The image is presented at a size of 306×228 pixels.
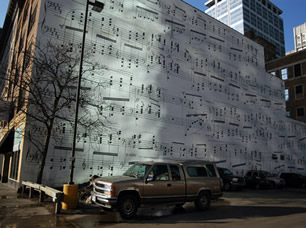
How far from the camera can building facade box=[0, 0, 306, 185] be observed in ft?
53.5

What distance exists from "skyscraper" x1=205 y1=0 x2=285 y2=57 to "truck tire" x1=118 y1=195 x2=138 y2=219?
394 feet

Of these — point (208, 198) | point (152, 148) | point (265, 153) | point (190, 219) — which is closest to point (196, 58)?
point (152, 148)

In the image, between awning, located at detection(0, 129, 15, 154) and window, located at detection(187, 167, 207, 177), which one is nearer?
window, located at detection(187, 167, 207, 177)

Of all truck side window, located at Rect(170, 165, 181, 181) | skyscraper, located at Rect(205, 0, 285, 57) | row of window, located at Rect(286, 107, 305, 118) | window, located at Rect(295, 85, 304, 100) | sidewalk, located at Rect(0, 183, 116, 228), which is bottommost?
sidewalk, located at Rect(0, 183, 116, 228)

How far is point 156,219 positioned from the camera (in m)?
8.86

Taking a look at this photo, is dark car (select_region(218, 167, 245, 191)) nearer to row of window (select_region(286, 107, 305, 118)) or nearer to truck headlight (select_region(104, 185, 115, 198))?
truck headlight (select_region(104, 185, 115, 198))

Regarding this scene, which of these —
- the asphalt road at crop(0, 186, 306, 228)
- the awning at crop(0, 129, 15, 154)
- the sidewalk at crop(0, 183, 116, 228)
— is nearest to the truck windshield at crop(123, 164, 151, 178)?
the asphalt road at crop(0, 186, 306, 228)

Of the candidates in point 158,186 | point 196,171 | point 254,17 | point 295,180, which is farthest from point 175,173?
point 254,17

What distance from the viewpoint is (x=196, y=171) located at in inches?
427

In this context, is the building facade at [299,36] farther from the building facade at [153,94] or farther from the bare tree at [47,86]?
the bare tree at [47,86]

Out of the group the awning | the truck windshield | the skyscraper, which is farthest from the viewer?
the skyscraper

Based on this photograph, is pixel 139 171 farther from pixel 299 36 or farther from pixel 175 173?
pixel 299 36

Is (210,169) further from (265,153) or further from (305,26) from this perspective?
(305,26)

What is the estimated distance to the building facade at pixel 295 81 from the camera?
144 feet
